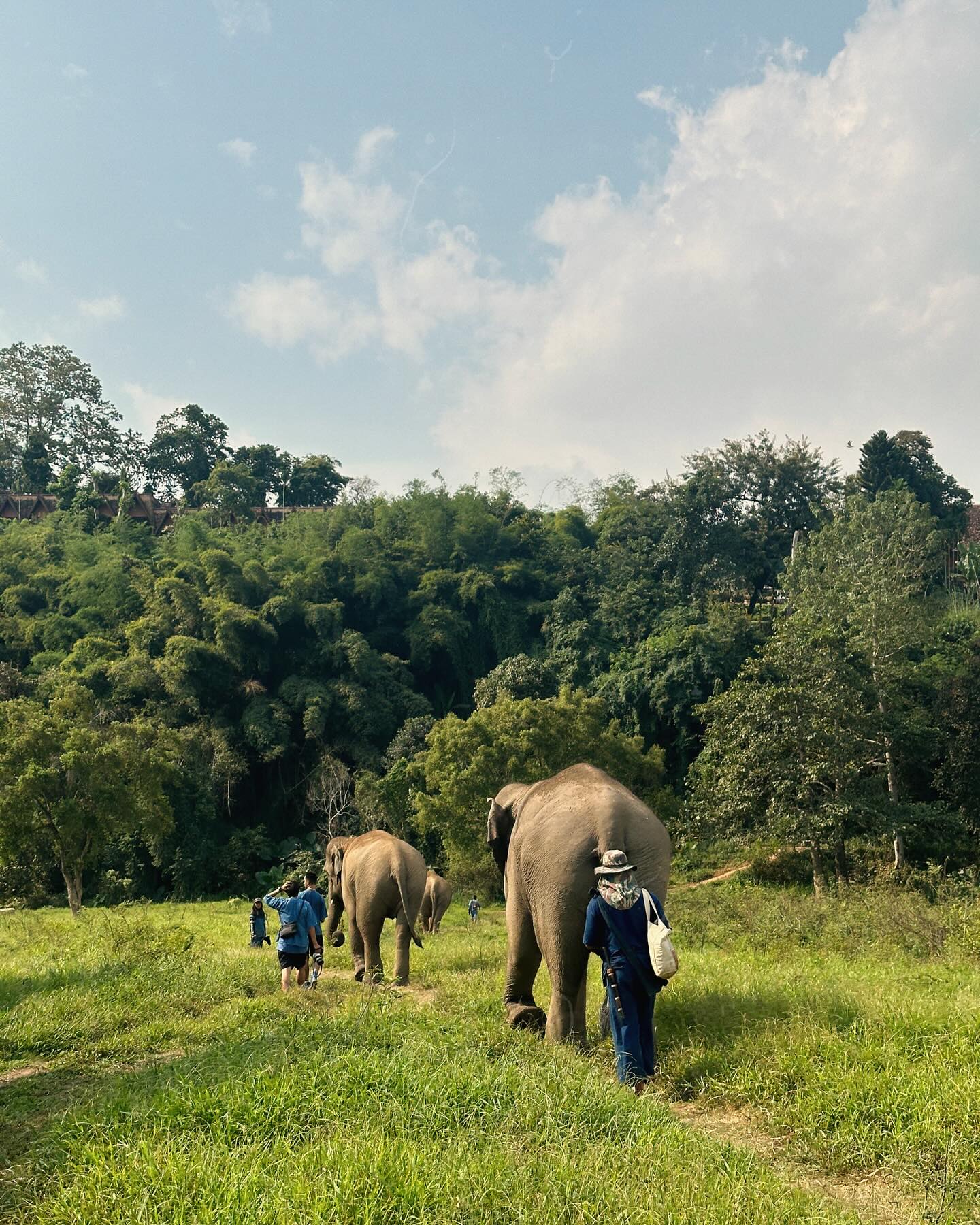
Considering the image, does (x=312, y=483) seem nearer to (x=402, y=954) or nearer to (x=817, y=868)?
(x=817, y=868)

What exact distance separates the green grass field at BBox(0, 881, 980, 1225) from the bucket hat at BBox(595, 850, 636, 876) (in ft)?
3.49

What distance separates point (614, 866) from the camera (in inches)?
199

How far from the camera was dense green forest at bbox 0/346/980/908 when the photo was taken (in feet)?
64.2

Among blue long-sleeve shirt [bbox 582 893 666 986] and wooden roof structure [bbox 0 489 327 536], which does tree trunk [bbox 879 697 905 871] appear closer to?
blue long-sleeve shirt [bbox 582 893 666 986]

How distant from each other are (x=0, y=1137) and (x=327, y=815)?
24928 millimetres

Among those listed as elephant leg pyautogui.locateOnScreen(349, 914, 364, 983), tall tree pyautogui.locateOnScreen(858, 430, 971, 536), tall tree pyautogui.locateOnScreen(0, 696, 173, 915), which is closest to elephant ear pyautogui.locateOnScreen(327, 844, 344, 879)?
elephant leg pyautogui.locateOnScreen(349, 914, 364, 983)

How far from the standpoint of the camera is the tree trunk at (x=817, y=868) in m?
19.1

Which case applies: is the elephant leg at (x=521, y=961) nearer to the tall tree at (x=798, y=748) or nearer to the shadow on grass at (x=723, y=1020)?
the shadow on grass at (x=723, y=1020)

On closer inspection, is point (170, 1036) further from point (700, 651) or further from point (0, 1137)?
point (700, 651)

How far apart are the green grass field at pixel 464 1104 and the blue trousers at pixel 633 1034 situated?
5.9 inches

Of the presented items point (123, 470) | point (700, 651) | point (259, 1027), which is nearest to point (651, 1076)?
point (259, 1027)

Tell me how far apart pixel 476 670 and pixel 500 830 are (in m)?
27.4

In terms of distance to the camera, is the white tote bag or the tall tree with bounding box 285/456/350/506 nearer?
the white tote bag

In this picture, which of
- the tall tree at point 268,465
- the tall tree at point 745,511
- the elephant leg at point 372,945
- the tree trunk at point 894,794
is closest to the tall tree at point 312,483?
the tall tree at point 268,465
